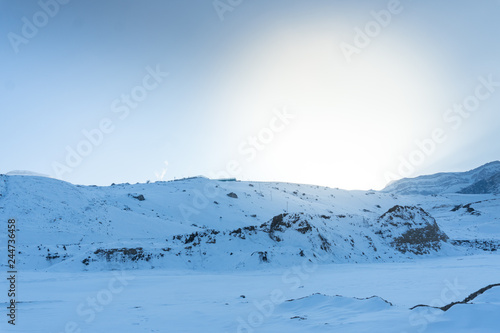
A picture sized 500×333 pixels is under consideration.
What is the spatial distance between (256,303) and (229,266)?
10690 millimetres

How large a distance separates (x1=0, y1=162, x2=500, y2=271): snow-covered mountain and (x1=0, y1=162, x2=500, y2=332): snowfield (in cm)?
12

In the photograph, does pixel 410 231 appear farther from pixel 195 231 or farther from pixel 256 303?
pixel 256 303

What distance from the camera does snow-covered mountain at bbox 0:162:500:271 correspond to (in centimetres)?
2189

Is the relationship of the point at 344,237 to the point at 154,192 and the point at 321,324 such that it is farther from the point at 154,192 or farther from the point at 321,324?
the point at 154,192

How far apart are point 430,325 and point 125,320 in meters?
7.49

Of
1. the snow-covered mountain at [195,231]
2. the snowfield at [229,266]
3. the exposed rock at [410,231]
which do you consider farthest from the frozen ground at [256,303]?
the exposed rock at [410,231]

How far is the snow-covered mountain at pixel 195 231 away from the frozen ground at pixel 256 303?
4256mm

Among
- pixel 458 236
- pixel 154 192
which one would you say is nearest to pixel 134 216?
pixel 154 192

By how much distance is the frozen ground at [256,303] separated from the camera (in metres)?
6.63

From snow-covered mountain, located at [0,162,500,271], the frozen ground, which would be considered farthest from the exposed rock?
the frozen ground

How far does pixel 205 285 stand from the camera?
49.3 ft

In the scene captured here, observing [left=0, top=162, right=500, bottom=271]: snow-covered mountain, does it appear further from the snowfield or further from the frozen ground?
the frozen ground

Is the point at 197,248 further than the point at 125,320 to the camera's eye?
Yes

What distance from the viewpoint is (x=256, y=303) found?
35.3 ft
